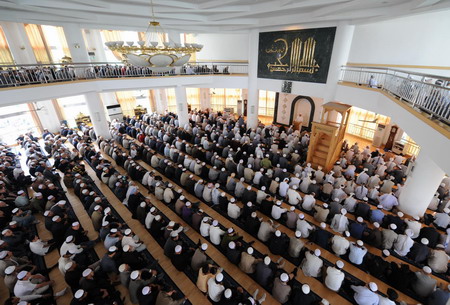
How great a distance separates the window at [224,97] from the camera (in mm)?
17844

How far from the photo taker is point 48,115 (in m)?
13.8

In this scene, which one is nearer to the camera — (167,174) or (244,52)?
(167,174)

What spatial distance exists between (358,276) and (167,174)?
657 centimetres

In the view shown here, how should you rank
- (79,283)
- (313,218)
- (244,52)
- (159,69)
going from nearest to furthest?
(79,283), (159,69), (313,218), (244,52)

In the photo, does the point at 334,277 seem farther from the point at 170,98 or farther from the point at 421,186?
the point at 170,98

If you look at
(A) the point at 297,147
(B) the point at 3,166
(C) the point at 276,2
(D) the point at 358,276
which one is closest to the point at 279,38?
(C) the point at 276,2

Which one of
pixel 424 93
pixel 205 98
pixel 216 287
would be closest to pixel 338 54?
pixel 424 93

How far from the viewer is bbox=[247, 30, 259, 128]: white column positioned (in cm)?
1219

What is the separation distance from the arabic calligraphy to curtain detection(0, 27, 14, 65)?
1394 centimetres

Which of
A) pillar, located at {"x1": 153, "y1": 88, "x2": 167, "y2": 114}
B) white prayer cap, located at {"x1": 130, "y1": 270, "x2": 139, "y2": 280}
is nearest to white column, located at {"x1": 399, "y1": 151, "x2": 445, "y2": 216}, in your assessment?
white prayer cap, located at {"x1": 130, "y1": 270, "x2": 139, "y2": 280}

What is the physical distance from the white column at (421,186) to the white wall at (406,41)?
5.79 m

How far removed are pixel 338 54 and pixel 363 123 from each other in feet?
16.0

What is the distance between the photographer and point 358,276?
4.75 m

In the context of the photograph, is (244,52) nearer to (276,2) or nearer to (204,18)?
(204,18)
